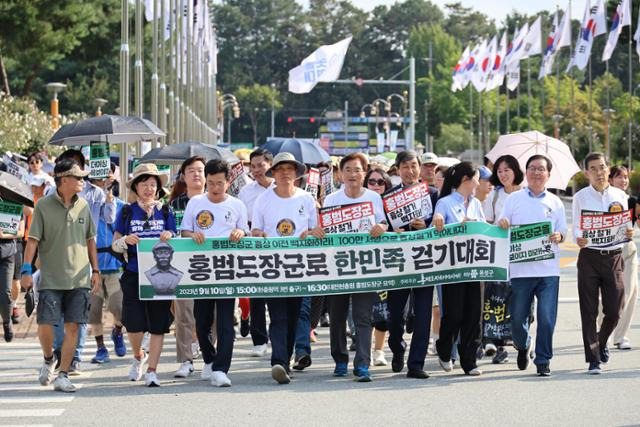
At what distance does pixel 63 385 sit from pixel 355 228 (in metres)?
2.72

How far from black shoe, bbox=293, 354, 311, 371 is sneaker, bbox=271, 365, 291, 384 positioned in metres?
0.84

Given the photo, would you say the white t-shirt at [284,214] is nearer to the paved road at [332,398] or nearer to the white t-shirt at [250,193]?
the paved road at [332,398]

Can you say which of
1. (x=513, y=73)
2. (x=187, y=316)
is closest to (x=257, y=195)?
(x=187, y=316)

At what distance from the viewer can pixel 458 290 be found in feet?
37.4

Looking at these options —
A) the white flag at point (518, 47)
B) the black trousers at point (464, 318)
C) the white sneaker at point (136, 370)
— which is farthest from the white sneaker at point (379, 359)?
the white flag at point (518, 47)

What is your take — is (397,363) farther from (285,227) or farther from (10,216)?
(10,216)

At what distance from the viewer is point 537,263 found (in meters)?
11.3

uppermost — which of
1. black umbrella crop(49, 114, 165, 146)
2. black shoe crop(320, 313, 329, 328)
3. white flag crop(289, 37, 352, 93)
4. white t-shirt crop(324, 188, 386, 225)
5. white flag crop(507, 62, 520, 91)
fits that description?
white flag crop(507, 62, 520, 91)

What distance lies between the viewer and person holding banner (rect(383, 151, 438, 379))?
11.2 meters

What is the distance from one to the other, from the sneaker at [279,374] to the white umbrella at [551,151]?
12.8 feet

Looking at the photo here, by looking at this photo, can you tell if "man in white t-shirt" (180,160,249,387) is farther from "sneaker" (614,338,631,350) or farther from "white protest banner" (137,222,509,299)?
"sneaker" (614,338,631,350)

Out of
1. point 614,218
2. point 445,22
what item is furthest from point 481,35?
point 614,218

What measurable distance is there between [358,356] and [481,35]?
15933cm

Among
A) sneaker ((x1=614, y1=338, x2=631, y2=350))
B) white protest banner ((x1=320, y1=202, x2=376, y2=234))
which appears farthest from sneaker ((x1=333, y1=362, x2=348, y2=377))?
sneaker ((x1=614, y1=338, x2=631, y2=350))
